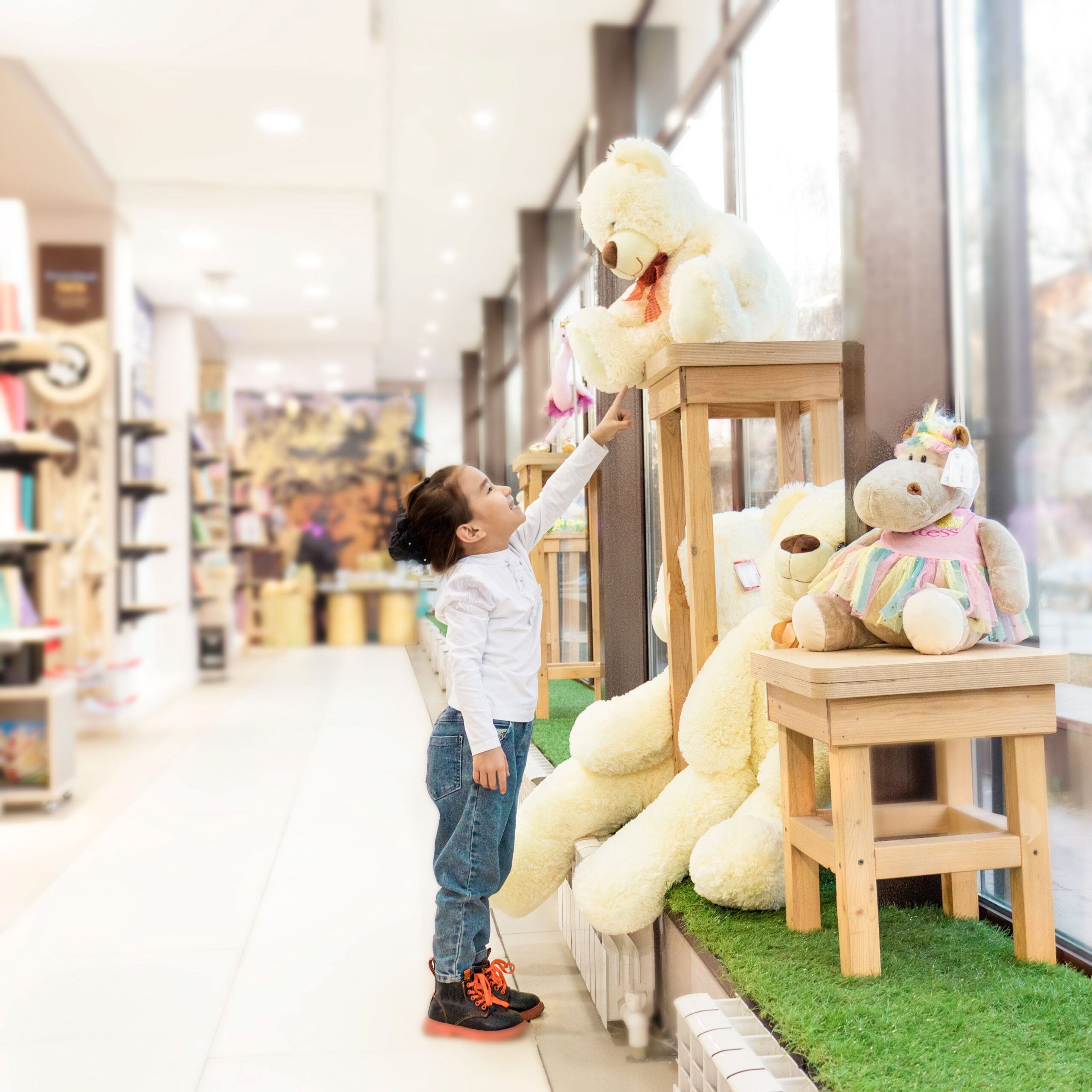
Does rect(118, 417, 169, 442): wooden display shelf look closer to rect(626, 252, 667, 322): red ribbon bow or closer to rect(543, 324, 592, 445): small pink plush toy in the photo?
rect(543, 324, 592, 445): small pink plush toy

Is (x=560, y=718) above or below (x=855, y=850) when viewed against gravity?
below

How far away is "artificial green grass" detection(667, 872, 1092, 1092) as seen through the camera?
1.12 meters

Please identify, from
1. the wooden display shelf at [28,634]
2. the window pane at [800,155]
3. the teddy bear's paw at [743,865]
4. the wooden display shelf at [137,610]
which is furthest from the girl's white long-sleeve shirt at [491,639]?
the wooden display shelf at [137,610]

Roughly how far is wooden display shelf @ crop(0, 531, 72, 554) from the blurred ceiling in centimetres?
181

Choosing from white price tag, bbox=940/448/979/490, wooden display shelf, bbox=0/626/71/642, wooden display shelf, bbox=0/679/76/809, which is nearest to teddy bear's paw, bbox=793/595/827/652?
white price tag, bbox=940/448/979/490

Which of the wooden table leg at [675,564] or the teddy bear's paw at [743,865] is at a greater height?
the wooden table leg at [675,564]

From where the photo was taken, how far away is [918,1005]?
1.28 metres

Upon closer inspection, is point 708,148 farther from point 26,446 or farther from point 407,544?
point 26,446

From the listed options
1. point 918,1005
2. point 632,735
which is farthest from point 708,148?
point 918,1005

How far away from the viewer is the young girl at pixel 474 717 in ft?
5.53

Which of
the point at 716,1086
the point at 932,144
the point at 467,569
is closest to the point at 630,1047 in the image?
the point at 716,1086

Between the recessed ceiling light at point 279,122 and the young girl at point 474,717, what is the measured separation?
3260mm

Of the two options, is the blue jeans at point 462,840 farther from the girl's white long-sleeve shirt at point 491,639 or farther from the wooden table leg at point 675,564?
the wooden table leg at point 675,564

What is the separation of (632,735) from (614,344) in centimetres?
78
